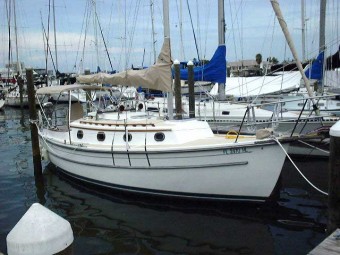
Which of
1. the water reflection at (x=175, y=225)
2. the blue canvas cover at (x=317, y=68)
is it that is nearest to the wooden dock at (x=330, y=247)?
the water reflection at (x=175, y=225)

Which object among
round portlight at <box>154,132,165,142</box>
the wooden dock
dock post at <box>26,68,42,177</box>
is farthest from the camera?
dock post at <box>26,68,42,177</box>

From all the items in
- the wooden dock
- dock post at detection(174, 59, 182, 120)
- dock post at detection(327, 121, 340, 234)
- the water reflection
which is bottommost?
the water reflection

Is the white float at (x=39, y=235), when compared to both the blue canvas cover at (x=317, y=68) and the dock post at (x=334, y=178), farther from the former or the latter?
the blue canvas cover at (x=317, y=68)

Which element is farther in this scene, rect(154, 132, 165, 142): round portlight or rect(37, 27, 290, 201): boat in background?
rect(154, 132, 165, 142): round portlight

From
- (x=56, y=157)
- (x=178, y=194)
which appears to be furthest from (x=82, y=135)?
(x=178, y=194)

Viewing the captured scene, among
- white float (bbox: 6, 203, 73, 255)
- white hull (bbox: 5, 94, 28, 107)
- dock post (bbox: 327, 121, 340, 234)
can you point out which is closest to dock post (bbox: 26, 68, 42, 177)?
dock post (bbox: 327, 121, 340, 234)

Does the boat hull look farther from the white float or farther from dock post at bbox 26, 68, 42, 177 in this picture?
the white float

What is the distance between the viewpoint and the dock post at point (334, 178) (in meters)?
5.57

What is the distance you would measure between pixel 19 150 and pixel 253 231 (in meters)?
14.0

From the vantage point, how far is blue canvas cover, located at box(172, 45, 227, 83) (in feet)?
54.6

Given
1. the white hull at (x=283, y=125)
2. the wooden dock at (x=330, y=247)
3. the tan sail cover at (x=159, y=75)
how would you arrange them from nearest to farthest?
the wooden dock at (x=330, y=247) → the tan sail cover at (x=159, y=75) → the white hull at (x=283, y=125)

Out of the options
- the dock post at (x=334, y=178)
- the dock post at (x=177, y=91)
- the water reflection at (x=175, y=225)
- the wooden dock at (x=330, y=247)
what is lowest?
the water reflection at (x=175, y=225)

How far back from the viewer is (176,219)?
29.3 ft

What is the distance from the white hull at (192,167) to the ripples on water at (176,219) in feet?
1.40
